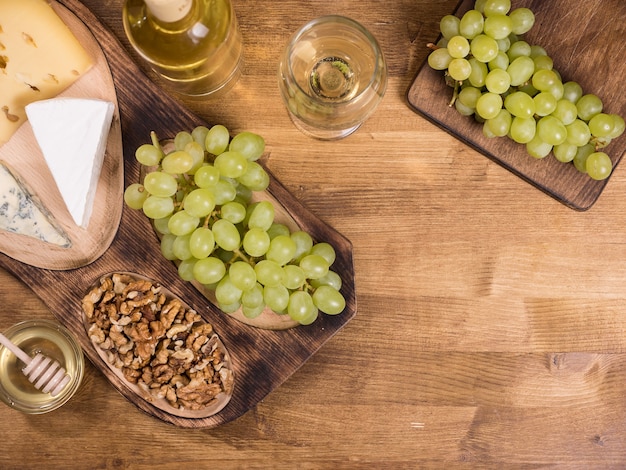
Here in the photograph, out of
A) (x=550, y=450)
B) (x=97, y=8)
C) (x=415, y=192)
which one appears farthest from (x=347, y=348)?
(x=97, y=8)

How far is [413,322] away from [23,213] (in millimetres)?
593

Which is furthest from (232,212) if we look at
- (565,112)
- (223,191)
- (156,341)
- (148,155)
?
(565,112)

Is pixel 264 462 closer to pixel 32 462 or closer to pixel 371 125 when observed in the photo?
pixel 32 462

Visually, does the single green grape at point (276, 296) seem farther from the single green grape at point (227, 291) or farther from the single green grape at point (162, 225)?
the single green grape at point (162, 225)

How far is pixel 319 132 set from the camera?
0.84m

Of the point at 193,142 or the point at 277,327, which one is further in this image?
the point at 277,327

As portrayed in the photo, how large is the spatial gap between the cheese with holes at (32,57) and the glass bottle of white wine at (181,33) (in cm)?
12

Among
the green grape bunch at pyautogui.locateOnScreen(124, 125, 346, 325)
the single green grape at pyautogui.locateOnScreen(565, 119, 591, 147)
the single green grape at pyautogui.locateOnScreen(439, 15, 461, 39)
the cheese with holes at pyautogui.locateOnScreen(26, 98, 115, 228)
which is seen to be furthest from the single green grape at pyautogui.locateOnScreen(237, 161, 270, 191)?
the single green grape at pyautogui.locateOnScreen(565, 119, 591, 147)

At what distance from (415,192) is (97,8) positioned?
0.54m

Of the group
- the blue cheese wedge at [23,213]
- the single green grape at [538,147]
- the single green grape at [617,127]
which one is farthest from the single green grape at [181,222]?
the single green grape at [617,127]

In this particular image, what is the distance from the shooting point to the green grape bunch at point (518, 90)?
738 millimetres

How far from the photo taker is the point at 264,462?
892 millimetres

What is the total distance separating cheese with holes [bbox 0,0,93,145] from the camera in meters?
0.77

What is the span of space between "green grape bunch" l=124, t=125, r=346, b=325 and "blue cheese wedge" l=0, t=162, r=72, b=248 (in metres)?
0.15
